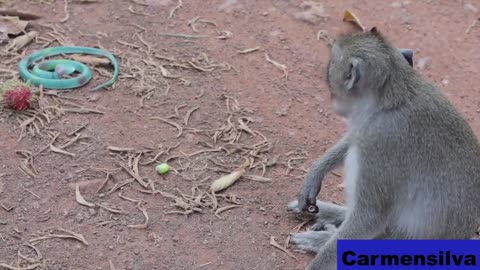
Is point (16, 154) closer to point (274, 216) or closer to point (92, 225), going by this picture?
point (92, 225)

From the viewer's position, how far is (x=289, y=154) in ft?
21.7

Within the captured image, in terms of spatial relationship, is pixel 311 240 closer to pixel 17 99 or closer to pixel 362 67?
pixel 362 67

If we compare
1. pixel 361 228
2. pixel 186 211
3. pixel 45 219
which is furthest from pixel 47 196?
pixel 361 228

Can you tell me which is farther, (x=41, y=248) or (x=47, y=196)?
(x=47, y=196)

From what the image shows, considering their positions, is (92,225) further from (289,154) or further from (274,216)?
(289,154)

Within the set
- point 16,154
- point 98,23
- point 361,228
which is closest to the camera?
point 361,228

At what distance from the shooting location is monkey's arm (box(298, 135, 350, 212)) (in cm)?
577

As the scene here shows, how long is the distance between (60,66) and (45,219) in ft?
6.46

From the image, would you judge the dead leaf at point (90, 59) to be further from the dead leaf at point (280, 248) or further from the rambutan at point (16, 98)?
the dead leaf at point (280, 248)

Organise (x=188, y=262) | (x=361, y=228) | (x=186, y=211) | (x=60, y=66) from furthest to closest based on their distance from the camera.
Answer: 1. (x=60, y=66)
2. (x=186, y=211)
3. (x=188, y=262)
4. (x=361, y=228)

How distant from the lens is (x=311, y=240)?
5.73 m

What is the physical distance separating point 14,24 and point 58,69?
88 centimetres

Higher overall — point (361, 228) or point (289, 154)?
point (361, 228)

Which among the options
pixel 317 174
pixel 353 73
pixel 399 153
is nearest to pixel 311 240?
pixel 317 174
